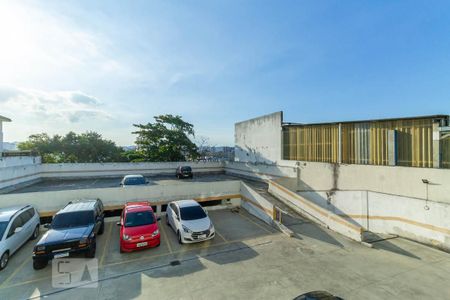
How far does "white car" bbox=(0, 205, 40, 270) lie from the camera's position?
7012 millimetres

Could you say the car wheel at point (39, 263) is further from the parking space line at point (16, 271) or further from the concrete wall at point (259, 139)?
the concrete wall at point (259, 139)

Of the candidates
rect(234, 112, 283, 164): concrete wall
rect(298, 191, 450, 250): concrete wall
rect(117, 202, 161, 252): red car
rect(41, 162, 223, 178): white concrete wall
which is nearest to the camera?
rect(117, 202, 161, 252): red car

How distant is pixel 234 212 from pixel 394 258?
794 cm

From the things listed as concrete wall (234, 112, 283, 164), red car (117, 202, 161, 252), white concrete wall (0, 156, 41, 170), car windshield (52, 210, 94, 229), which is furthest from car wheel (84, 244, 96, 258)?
concrete wall (234, 112, 283, 164)

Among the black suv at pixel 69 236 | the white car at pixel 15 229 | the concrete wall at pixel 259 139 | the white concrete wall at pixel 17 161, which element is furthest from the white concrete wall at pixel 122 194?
the white concrete wall at pixel 17 161

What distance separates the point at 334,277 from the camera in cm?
650

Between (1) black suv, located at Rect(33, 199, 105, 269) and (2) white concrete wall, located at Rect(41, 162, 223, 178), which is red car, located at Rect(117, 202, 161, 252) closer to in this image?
(1) black suv, located at Rect(33, 199, 105, 269)

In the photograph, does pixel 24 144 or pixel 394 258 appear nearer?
pixel 394 258

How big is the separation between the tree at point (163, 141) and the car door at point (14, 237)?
2000cm

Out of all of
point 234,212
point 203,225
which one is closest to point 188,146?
point 234,212

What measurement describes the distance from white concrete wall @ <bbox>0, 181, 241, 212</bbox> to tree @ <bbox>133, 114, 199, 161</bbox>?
50.5 feet

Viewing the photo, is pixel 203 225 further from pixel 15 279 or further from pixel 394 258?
pixel 394 258

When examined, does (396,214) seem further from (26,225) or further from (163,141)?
(163,141)

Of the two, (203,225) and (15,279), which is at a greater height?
(203,225)
